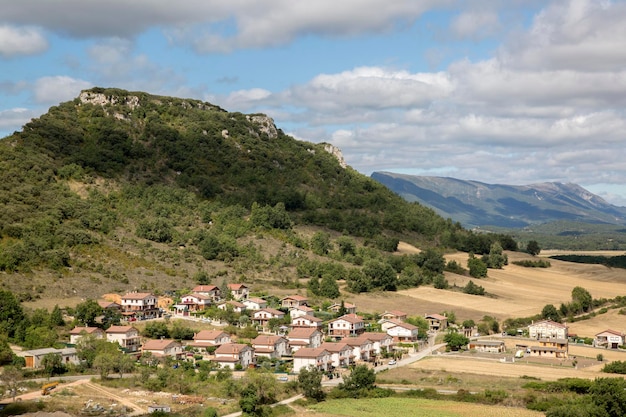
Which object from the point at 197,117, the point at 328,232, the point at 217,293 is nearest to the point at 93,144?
the point at 197,117

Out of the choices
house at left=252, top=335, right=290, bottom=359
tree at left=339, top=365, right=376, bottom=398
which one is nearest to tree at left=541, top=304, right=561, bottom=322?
house at left=252, top=335, right=290, bottom=359

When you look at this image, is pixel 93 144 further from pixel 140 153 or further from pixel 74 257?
pixel 74 257

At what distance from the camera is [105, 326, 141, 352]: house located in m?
76.7

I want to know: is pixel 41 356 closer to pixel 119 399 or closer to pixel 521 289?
pixel 119 399

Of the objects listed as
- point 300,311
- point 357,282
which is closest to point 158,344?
point 300,311

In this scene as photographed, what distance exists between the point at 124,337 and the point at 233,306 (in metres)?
19.0

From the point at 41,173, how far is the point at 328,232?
53.1 m

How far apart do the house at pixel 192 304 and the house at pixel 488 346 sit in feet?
105

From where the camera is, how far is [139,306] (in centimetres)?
9038

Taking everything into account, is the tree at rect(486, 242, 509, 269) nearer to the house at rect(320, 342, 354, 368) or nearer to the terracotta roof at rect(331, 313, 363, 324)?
the terracotta roof at rect(331, 313, 363, 324)

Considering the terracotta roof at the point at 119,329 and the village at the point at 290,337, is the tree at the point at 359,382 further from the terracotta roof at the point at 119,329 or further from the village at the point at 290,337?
the terracotta roof at the point at 119,329

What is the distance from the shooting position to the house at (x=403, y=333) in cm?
8706

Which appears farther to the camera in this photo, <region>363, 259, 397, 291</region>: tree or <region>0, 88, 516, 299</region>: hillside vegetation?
<region>363, 259, 397, 291</region>: tree

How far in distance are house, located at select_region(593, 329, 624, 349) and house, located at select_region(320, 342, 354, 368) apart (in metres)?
28.8
